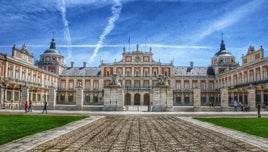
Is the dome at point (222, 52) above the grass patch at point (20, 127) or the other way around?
above

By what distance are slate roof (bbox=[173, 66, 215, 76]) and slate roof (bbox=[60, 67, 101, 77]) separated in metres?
21.0

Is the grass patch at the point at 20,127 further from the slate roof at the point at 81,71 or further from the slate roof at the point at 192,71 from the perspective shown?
the slate roof at the point at 192,71

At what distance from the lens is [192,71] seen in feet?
238

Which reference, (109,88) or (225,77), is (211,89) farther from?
(109,88)

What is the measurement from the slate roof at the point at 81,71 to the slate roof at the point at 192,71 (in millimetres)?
21031

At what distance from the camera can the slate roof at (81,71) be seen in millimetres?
72500

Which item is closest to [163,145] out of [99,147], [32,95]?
[99,147]

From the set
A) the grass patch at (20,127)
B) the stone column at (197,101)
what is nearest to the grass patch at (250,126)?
the grass patch at (20,127)

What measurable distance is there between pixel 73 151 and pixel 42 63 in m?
67.5

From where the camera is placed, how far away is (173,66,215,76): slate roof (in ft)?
235

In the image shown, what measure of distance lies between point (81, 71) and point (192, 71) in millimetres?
30176

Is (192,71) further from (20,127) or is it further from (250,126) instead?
(20,127)

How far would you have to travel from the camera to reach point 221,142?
29.0 feet

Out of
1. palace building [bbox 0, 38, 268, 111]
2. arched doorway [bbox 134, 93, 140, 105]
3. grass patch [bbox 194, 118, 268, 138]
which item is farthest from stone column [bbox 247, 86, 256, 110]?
arched doorway [bbox 134, 93, 140, 105]
